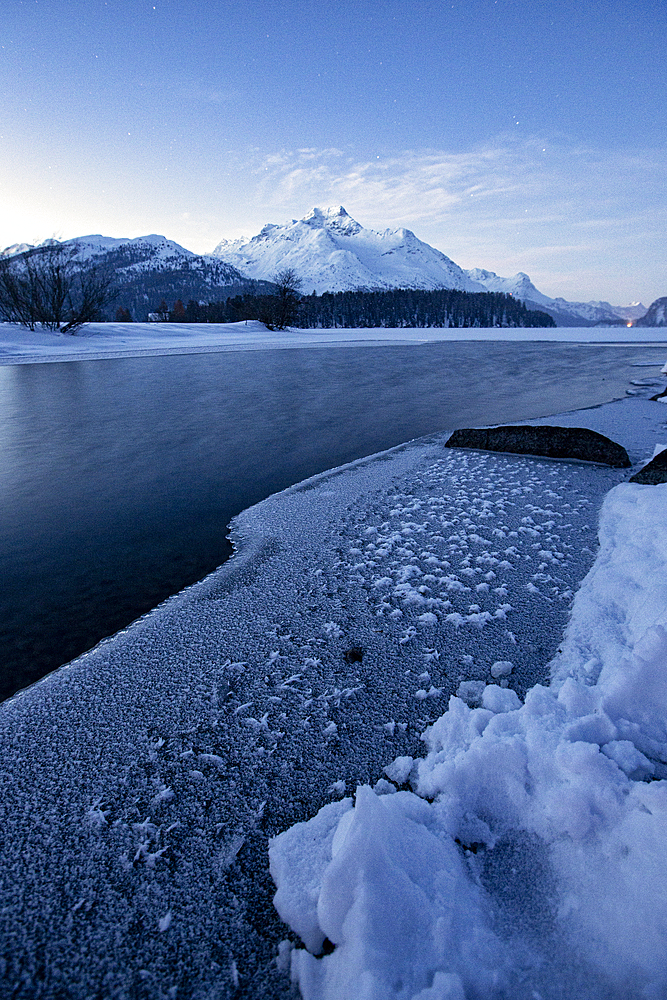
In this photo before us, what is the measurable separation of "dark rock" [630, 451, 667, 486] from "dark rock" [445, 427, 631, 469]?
104 centimetres

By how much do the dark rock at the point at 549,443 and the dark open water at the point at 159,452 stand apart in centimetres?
179

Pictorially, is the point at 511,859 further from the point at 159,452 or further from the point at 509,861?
the point at 159,452

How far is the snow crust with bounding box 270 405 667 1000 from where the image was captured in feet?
4.57

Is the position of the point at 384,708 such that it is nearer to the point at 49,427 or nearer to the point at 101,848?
the point at 101,848

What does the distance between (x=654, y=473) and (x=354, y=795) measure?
530cm

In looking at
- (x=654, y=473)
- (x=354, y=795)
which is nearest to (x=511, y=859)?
(x=354, y=795)

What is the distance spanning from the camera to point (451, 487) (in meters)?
6.16

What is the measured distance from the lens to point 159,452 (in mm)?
8664

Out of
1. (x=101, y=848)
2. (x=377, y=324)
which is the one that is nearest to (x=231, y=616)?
(x=101, y=848)

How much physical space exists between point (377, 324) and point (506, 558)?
107m

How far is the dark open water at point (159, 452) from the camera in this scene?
3945mm

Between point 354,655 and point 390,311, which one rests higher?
point 390,311

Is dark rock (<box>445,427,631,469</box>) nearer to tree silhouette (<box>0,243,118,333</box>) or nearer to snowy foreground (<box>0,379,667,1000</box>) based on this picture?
snowy foreground (<box>0,379,667,1000</box>)

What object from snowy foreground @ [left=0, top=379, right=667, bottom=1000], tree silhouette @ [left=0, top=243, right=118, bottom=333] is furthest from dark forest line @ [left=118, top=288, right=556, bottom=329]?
snowy foreground @ [left=0, top=379, right=667, bottom=1000]
